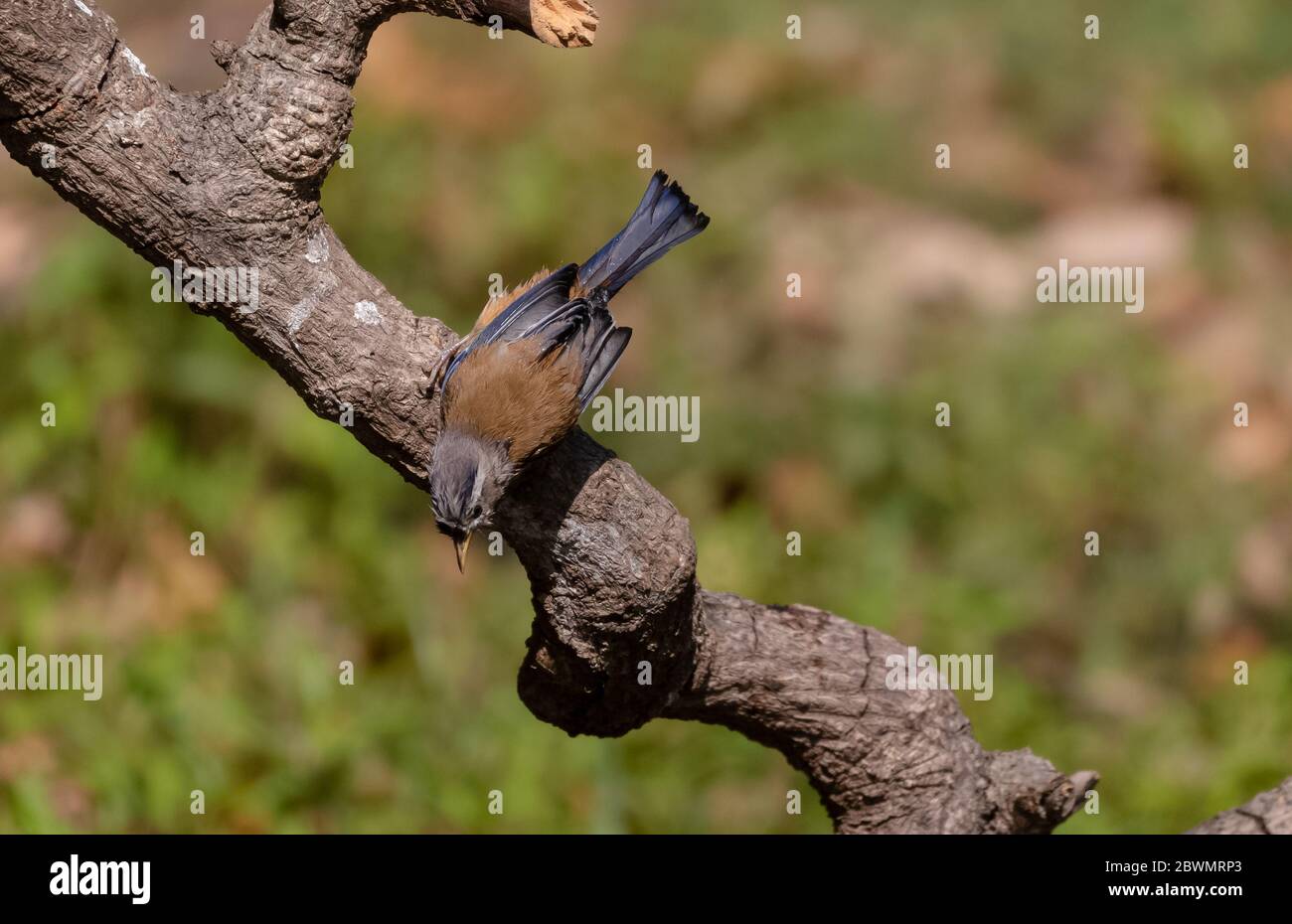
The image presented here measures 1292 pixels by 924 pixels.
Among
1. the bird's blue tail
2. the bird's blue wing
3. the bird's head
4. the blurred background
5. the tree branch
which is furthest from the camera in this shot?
the blurred background

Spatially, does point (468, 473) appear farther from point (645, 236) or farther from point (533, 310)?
point (645, 236)

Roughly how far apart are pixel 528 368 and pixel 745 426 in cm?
345

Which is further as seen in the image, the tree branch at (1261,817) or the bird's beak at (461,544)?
the bird's beak at (461,544)

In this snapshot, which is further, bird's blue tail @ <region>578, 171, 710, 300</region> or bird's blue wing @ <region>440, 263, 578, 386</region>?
bird's blue tail @ <region>578, 171, 710, 300</region>

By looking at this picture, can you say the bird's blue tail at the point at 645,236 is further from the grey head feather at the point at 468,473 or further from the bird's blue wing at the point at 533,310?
the grey head feather at the point at 468,473

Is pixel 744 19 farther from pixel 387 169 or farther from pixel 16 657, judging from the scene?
pixel 16 657

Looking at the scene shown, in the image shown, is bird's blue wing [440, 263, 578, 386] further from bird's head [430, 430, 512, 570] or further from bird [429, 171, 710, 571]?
bird's head [430, 430, 512, 570]

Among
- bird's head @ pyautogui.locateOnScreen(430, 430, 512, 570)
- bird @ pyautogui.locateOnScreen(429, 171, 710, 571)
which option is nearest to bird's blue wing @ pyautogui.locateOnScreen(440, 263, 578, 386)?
bird @ pyautogui.locateOnScreen(429, 171, 710, 571)

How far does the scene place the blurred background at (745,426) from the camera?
521 cm

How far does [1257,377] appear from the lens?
6.96 meters

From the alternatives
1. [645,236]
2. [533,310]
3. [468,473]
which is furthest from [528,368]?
[645,236]

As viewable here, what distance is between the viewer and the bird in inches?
119

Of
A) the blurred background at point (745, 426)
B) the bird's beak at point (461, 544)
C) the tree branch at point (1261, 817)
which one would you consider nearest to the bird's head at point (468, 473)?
the bird's beak at point (461, 544)

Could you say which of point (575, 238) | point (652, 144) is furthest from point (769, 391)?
point (652, 144)
